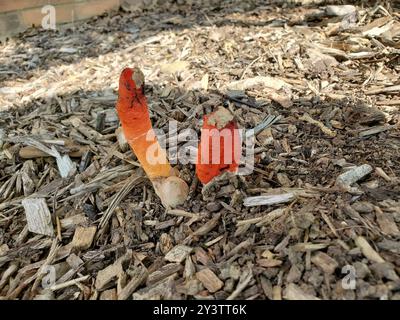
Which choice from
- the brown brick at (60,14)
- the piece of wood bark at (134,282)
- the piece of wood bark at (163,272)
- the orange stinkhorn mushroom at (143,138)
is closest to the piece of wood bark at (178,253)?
the piece of wood bark at (163,272)

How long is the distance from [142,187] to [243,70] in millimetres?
1478

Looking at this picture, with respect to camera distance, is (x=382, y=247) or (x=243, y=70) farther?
(x=243, y=70)

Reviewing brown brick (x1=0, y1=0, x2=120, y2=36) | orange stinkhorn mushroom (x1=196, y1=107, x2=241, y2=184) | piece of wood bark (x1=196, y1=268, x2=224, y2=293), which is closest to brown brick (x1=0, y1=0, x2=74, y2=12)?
brown brick (x1=0, y1=0, x2=120, y2=36)

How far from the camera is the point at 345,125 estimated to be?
262cm

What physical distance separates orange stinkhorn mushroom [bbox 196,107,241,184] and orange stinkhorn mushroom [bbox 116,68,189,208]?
0.18 metres

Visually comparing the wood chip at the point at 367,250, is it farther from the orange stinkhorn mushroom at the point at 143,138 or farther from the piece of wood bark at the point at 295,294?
the orange stinkhorn mushroom at the point at 143,138

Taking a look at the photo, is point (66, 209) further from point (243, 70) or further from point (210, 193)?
point (243, 70)

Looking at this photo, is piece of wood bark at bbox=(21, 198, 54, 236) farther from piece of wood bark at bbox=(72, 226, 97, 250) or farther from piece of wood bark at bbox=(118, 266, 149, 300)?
piece of wood bark at bbox=(118, 266, 149, 300)

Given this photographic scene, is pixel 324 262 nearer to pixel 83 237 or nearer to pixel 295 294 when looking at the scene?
pixel 295 294

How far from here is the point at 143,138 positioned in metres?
2.12

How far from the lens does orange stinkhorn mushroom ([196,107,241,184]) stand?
1.91 meters

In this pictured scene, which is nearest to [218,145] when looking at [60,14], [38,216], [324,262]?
[324,262]

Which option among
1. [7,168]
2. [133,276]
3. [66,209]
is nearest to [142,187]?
[66,209]

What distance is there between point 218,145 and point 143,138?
0.41 m
